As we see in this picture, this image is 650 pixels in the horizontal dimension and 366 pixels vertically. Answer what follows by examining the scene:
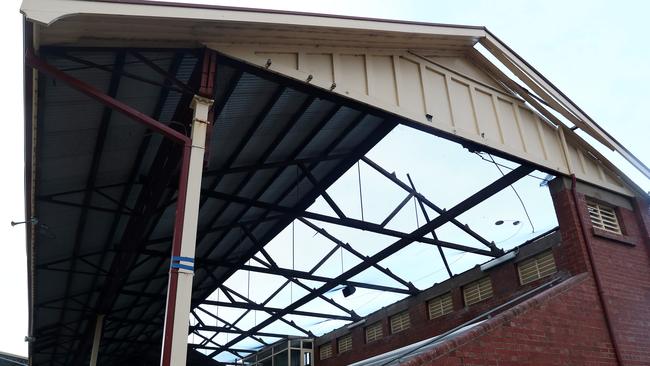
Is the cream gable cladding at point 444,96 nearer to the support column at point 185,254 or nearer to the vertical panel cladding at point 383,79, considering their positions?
the vertical panel cladding at point 383,79

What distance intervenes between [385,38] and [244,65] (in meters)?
2.89

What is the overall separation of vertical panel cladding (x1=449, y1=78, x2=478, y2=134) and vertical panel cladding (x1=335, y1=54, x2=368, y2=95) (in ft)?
6.81

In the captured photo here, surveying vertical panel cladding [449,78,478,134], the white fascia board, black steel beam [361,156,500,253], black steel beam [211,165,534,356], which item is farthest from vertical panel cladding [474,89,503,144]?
black steel beam [361,156,500,253]

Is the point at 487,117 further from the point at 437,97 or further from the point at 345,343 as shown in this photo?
the point at 345,343

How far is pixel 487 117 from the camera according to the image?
10.7 m

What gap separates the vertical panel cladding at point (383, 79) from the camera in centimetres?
939

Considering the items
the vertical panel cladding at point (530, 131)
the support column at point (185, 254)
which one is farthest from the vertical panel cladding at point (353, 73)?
the vertical panel cladding at point (530, 131)

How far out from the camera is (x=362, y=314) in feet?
65.8

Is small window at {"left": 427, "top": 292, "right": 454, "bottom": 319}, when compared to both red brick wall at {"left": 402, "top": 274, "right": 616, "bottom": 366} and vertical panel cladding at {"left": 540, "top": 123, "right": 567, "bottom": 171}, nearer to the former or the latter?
vertical panel cladding at {"left": 540, "top": 123, "right": 567, "bottom": 171}

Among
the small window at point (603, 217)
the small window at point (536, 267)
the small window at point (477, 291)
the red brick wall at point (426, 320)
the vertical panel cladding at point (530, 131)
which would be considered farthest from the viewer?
the small window at point (477, 291)

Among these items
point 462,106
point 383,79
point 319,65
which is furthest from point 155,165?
point 462,106

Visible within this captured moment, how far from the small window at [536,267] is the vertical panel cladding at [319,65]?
6.75 metres

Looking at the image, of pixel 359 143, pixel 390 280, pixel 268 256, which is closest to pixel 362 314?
pixel 390 280

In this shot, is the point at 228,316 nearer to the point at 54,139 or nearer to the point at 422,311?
the point at 422,311
